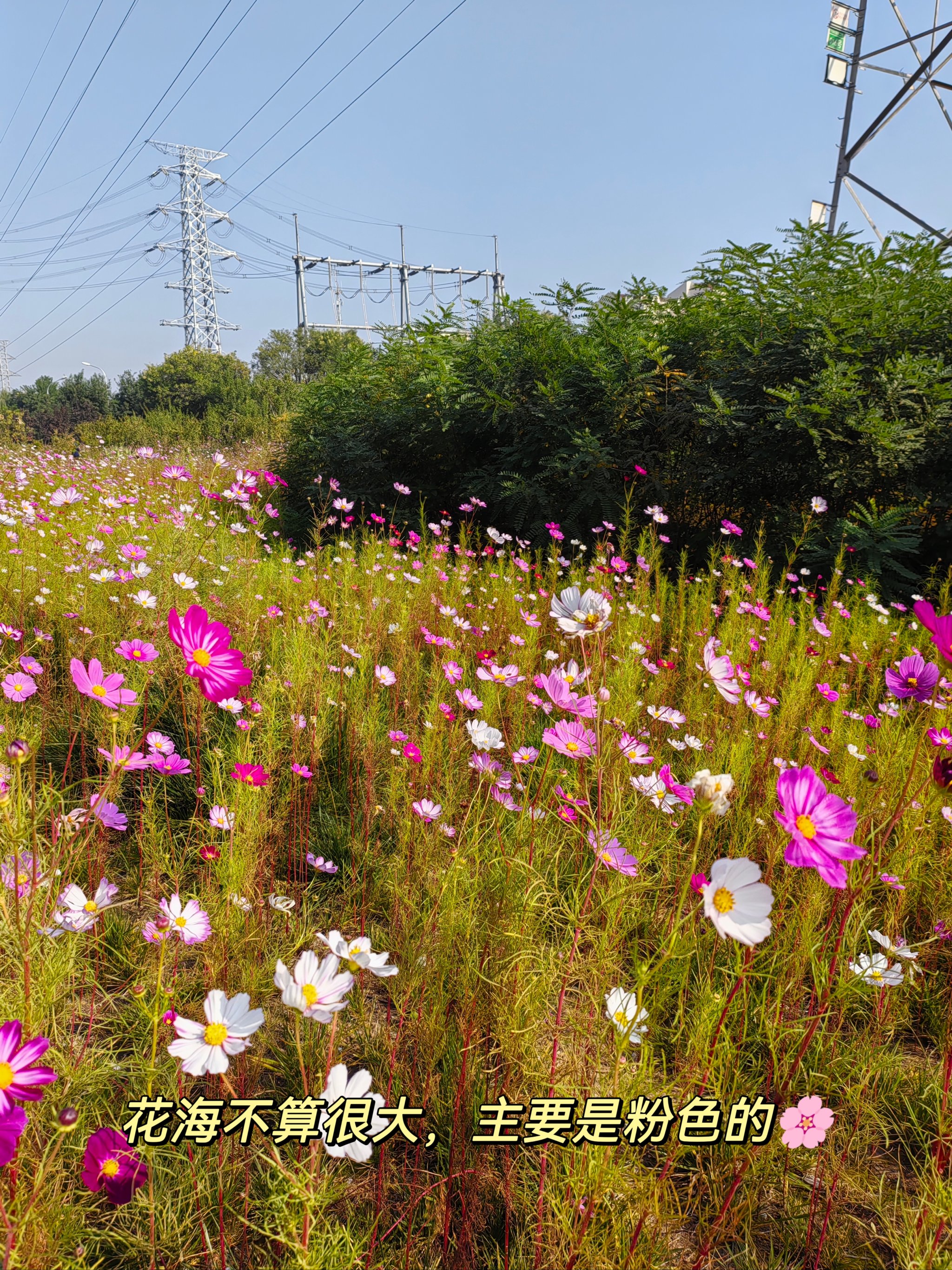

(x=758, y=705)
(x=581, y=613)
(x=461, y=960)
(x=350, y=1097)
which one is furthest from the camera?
(x=758, y=705)

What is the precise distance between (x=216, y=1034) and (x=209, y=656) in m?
0.42

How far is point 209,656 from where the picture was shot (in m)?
0.86

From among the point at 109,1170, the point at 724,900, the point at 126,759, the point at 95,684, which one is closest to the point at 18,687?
the point at 95,684

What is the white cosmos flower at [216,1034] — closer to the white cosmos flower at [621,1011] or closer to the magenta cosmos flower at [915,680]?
the white cosmos flower at [621,1011]

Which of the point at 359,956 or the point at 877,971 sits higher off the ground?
the point at 359,956

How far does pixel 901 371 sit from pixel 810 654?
1.92 m

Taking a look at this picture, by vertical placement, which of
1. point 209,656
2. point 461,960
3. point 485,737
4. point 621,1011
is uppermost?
point 209,656

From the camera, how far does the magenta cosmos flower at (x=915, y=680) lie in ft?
3.22

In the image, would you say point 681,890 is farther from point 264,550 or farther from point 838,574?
point 264,550

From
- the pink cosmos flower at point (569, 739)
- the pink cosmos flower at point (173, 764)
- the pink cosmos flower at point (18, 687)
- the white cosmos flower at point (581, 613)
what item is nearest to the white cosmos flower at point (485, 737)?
the pink cosmos flower at point (569, 739)

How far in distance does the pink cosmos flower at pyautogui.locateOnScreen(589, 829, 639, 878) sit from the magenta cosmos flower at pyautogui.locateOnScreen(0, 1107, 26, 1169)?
62 cm

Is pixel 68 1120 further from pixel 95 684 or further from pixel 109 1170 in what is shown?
pixel 95 684

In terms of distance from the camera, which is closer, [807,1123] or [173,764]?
[807,1123]

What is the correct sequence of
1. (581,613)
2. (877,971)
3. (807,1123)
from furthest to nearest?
(877,971) → (581,613) → (807,1123)
